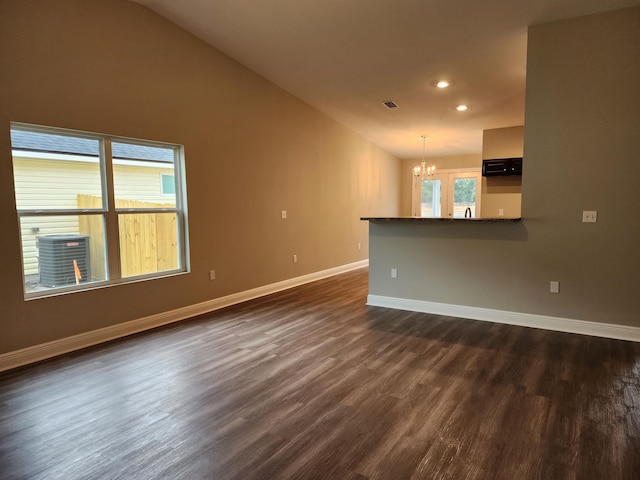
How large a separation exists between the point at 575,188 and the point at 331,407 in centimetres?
312

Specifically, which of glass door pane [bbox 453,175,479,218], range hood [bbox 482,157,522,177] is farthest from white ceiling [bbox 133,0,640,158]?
glass door pane [bbox 453,175,479,218]

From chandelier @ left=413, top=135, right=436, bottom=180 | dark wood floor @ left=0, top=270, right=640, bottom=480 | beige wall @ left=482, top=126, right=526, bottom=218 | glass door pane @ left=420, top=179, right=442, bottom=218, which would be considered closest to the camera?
dark wood floor @ left=0, top=270, right=640, bottom=480

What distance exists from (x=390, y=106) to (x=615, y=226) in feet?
11.8

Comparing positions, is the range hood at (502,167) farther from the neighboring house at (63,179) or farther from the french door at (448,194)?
the neighboring house at (63,179)

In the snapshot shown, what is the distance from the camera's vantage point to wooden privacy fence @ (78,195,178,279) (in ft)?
12.0

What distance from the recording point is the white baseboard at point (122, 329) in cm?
310

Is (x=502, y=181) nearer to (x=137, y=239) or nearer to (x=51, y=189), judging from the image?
(x=137, y=239)

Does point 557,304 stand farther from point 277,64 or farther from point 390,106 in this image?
point 277,64

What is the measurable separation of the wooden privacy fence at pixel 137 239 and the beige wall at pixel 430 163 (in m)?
7.39

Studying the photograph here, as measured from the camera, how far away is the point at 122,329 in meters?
3.78

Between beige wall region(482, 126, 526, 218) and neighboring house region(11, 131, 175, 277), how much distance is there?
5.74 m

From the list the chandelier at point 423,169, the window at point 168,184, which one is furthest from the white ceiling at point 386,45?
the window at point 168,184

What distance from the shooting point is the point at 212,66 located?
4602mm

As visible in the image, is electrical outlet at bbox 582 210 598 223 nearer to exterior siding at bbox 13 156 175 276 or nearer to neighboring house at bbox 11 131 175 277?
neighboring house at bbox 11 131 175 277
